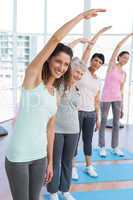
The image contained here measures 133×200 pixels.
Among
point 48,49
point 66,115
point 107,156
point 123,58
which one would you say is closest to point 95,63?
point 123,58

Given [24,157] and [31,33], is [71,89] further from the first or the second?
[31,33]

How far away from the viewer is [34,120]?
1648mm

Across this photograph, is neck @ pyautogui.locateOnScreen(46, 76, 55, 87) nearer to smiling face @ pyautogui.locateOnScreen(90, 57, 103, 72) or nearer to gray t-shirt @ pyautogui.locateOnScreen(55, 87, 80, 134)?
gray t-shirt @ pyautogui.locateOnScreen(55, 87, 80, 134)

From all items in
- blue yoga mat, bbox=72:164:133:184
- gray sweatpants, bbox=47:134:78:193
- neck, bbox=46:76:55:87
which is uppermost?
neck, bbox=46:76:55:87

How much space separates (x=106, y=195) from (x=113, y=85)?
5.12ft

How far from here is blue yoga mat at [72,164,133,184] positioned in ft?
11.7

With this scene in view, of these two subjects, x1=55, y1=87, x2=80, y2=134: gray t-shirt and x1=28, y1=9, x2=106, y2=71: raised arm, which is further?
x1=55, y1=87, x2=80, y2=134: gray t-shirt

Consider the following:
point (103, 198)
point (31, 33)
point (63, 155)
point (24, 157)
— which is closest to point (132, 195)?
point (103, 198)

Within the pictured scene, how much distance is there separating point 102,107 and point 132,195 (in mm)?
1433

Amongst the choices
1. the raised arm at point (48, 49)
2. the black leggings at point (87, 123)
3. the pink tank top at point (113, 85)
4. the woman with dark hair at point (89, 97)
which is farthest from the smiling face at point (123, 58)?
the raised arm at point (48, 49)

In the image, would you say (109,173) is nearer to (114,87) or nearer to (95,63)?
(114,87)

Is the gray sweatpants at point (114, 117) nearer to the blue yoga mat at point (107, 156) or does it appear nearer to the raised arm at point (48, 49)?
the blue yoga mat at point (107, 156)

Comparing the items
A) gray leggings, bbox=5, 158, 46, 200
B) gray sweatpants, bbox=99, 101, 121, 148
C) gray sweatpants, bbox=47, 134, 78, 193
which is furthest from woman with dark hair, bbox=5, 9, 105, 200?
gray sweatpants, bbox=99, 101, 121, 148

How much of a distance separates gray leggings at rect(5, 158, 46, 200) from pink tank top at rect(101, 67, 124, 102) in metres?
2.60
